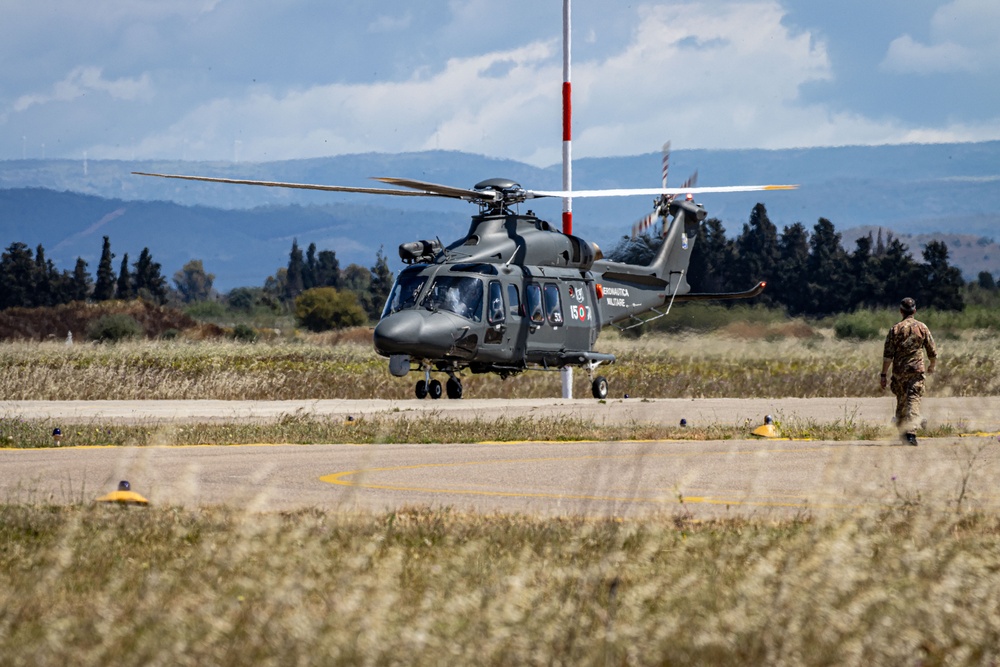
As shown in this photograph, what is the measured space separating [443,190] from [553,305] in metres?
4.86

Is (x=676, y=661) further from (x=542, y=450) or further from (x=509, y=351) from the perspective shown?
(x=509, y=351)

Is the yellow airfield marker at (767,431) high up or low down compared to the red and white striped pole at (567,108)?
down

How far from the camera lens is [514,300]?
26.4 meters

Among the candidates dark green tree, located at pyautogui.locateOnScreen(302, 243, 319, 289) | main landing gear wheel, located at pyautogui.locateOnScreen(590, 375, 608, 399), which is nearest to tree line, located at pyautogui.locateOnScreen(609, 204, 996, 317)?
main landing gear wheel, located at pyautogui.locateOnScreen(590, 375, 608, 399)

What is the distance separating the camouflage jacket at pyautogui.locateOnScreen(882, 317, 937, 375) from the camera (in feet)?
55.3

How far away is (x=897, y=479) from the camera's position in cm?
1273

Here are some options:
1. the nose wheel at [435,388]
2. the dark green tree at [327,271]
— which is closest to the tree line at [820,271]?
the nose wheel at [435,388]

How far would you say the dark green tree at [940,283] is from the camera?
218 feet

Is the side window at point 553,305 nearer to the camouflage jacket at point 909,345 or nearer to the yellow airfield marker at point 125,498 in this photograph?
the camouflage jacket at point 909,345

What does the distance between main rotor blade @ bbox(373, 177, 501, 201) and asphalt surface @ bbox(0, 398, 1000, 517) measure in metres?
5.95

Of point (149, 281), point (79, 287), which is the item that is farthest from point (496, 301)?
point (149, 281)

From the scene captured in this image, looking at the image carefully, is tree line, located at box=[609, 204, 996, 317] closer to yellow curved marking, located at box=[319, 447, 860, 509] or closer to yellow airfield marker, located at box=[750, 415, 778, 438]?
yellow airfield marker, located at box=[750, 415, 778, 438]

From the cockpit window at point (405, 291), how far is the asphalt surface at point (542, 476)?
805cm

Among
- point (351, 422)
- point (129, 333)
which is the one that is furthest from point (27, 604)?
point (129, 333)
